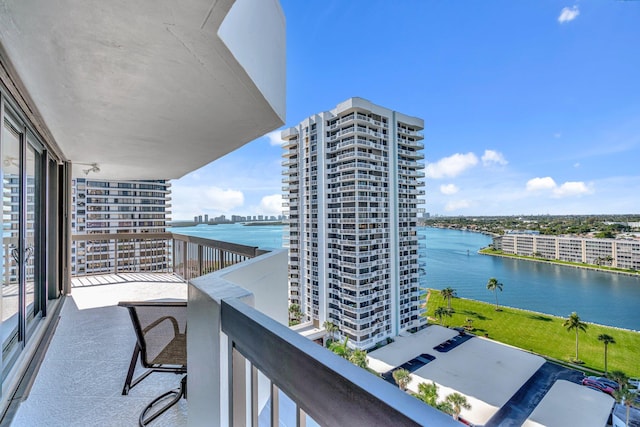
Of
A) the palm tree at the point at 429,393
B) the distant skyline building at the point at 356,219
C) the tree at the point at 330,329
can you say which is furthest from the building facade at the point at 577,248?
the tree at the point at 330,329

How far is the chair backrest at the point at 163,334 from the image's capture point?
5.64 ft

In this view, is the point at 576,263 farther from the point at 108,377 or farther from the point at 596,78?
the point at 108,377

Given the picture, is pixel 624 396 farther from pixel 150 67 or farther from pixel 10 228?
pixel 10 228

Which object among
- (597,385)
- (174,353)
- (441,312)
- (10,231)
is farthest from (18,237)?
(441,312)

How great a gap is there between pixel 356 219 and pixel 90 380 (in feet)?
59.6

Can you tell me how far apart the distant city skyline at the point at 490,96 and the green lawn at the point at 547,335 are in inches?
373

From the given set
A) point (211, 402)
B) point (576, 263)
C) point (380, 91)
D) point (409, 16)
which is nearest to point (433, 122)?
point (380, 91)

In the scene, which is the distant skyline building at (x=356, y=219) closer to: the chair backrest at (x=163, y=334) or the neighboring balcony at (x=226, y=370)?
the neighboring balcony at (x=226, y=370)

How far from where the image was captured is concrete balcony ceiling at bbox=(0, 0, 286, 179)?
130 centimetres

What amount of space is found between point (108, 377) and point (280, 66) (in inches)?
112

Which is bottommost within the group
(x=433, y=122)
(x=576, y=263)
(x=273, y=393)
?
(x=576, y=263)

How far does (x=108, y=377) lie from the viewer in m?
2.07

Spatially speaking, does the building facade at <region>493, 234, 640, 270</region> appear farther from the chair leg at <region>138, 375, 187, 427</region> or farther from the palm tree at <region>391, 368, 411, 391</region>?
the chair leg at <region>138, 375, 187, 427</region>

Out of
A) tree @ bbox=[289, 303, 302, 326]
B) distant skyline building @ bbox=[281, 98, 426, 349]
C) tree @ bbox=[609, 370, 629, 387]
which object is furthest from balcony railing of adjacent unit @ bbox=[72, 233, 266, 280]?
tree @ bbox=[609, 370, 629, 387]
